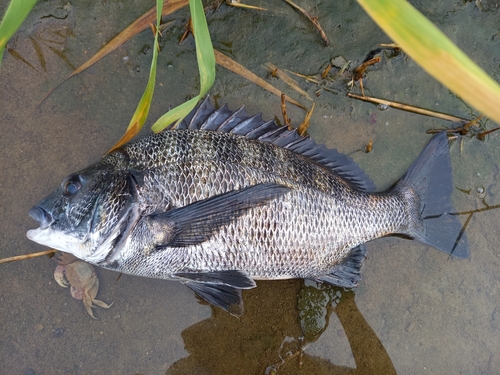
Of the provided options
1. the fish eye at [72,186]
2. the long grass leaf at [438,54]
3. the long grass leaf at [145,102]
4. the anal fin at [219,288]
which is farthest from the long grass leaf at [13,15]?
the anal fin at [219,288]

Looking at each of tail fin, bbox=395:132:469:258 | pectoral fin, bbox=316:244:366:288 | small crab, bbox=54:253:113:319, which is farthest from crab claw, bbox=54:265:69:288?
tail fin, bbox=395:132:469:258

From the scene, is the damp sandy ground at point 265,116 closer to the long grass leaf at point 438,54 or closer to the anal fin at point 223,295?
the anal fin at point 223,295

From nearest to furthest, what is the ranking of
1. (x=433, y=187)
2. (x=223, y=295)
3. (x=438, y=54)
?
(x=438, y=54)
(x=223, y=295)
(x=433, y=187)

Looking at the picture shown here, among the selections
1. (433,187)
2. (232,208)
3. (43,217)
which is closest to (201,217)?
(232,208)

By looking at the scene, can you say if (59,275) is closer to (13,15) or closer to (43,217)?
(43,217)

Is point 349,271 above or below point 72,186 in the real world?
below

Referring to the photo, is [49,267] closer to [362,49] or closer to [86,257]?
[86,257]
